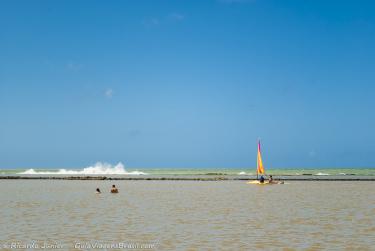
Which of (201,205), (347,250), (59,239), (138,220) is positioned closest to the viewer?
(347,250)

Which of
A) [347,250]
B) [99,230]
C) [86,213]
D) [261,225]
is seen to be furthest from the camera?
[86,213]

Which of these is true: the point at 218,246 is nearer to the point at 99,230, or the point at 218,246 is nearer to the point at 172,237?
the point at 172,237

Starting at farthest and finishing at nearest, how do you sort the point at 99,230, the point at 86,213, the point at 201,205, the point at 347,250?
the point at 201,205 → the point at 86,213 → the point at 99,230 → the point at 347,250

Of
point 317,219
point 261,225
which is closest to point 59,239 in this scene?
point 261,225

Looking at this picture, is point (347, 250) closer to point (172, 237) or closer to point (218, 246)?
point (218, 246)

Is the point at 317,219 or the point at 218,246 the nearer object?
the point at 218,246

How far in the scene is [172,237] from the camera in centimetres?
2577

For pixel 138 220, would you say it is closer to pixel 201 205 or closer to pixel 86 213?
pixel 86 213

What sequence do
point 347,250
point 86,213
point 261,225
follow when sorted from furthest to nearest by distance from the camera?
point 86,213 → point 261,225 → point 347,250

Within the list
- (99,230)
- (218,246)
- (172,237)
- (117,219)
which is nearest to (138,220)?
(117,219)

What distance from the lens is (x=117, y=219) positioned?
33438mm

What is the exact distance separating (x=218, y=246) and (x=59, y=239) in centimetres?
800

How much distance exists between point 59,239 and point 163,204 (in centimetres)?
2136

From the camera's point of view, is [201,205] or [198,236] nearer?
[198,236]
